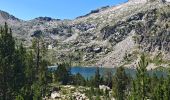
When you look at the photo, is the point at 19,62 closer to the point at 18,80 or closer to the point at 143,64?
the point at 18,80

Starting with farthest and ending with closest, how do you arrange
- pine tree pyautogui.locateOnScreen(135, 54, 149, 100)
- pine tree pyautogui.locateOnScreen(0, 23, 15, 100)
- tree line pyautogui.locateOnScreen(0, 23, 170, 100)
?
1. pine tree pyautogui.locateOnScreen(0, 23, 15, 100)
2. tree line pyautogui.locateOnScreen(0, 23, 170, 100)
3. pine tree pyautogui.locateOnScreen(135, 54, 149, 100)

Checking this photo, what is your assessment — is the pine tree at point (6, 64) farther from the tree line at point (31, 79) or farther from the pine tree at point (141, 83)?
the pine tree at point (141, 83)

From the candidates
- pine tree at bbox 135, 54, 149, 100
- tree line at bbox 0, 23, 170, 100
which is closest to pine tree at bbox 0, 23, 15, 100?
tree line at bbox 0, 23, 170, 100

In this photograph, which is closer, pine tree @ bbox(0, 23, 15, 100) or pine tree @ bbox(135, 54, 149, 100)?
pine tree @ bbox(135, 54, 149, 100)

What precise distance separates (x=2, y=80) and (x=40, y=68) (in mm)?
34589

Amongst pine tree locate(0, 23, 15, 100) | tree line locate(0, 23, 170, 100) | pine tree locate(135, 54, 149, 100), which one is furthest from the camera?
pine tree locate(0, 23, 15, 100)

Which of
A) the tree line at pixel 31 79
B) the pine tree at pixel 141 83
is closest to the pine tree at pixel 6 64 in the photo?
the tree line at pixel 31 79

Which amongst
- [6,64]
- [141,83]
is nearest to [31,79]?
[6,64]

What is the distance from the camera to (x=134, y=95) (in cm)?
7550

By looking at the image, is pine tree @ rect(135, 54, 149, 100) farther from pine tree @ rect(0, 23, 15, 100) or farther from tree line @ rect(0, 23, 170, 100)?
pine tree @ rect(0, 23, 15, 100)

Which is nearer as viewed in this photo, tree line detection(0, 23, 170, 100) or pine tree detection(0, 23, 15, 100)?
tree line detection(0, 23, 170, 100)

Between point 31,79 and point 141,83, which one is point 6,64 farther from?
point 141,83

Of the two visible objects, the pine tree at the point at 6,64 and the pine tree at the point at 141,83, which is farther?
the pine tree at the point at 6,64

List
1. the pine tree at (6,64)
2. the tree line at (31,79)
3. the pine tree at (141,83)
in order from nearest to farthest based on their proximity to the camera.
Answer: the pine tree at (141,83)
the tree line at (31,79)
the pine tree at (6,64)
